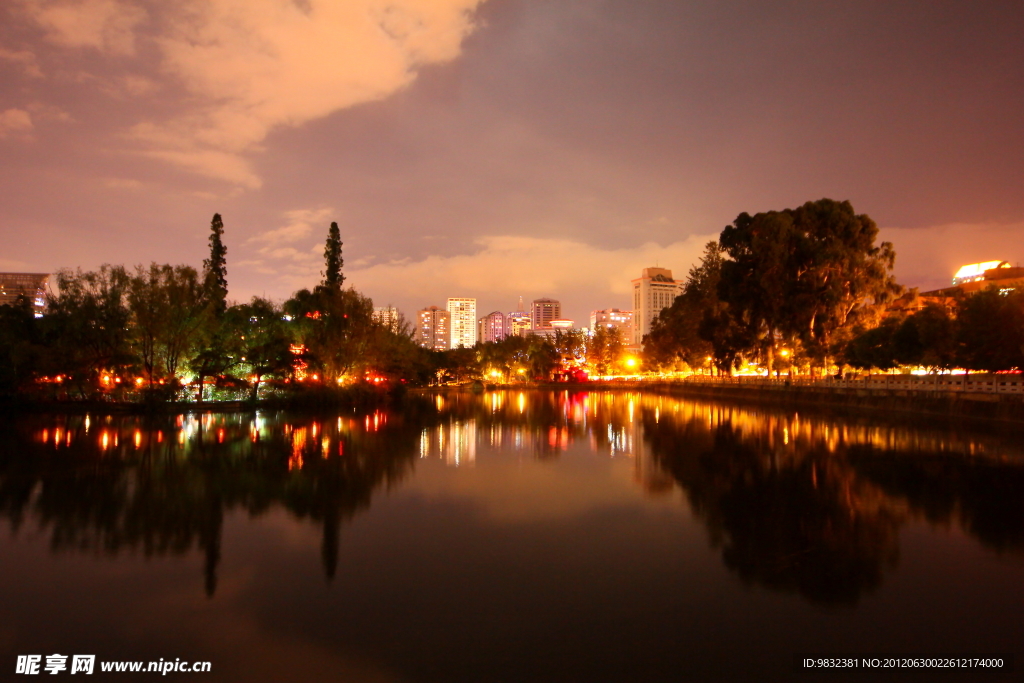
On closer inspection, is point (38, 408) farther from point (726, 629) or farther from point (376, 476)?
point (726, 629)

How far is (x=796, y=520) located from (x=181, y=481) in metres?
10.9

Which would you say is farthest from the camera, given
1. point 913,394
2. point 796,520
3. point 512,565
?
point 913,394

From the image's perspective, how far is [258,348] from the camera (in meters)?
40.2

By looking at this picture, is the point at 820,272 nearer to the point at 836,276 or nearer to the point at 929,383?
the point at 836,276

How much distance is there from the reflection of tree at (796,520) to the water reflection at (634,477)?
0.10 ft

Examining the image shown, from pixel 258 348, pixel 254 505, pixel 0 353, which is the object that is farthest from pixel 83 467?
pixel 0 353

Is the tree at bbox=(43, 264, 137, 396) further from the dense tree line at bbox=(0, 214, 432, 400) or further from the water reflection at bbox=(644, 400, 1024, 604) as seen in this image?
the water reflection at bbox=(644, 400, 1024, 604)

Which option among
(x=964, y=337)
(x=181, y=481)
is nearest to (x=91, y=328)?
(x=181, y=481)

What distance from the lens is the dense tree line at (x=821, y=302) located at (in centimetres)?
3503

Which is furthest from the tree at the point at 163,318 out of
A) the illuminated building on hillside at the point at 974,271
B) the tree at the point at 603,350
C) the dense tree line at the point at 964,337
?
the illuminated building on hillside at the point at 974,271

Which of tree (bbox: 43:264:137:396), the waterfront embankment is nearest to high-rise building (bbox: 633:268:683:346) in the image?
the waterfront embankment

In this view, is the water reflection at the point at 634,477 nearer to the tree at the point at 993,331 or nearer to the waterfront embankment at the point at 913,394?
the waterfront embankment at the point at 913,394

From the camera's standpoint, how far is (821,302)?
4456cm

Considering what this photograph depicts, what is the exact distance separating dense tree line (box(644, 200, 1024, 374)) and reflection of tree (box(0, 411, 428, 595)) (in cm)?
2749
